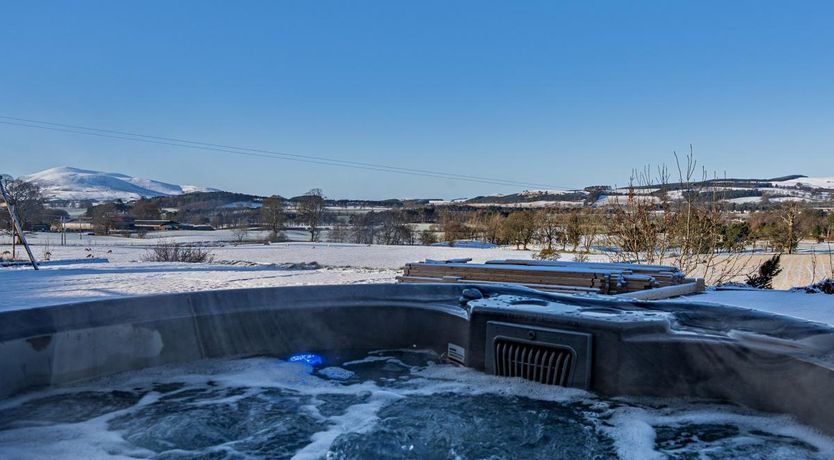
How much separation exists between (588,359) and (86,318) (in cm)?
204

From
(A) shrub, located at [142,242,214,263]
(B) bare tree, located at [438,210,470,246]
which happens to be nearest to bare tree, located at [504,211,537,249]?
(B) bare tree, located at [438,210,470,246]

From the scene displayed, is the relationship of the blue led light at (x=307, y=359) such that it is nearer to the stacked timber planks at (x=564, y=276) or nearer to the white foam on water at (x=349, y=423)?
the white foam on water at (x=349, y=423)

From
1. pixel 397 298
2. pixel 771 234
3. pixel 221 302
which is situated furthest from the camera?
pixel 771 234

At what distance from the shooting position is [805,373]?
68.4 inches

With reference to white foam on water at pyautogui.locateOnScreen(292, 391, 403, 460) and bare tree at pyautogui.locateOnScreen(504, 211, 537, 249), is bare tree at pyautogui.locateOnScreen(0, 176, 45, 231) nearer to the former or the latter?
bare tree at pyautogui.locateOnScreen(504, 211, 537, 249)

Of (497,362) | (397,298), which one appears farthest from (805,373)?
(397,298)

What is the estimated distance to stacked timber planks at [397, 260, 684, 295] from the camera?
439 cm

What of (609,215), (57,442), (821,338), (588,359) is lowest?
(57,442)

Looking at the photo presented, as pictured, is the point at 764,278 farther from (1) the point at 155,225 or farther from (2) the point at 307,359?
(1) the point at 155,225

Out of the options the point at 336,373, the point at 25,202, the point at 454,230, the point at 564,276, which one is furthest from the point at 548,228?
the point at 25,202

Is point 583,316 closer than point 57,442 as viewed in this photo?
No

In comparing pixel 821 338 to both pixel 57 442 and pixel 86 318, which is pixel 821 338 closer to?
pixel 57 442

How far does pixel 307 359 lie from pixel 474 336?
2.81ft

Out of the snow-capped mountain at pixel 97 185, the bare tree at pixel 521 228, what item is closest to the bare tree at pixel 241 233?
the bare tree at pixel 521 228
